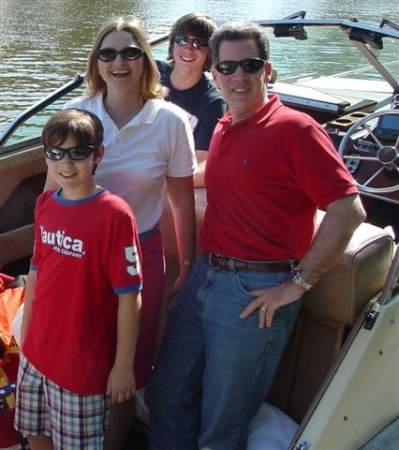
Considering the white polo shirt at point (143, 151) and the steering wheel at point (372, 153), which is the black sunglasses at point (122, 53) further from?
the steering wheel at point (372, 153)

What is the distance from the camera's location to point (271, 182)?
174 centimetres

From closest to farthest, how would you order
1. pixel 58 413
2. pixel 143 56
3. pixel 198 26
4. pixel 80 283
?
pixel 80 283 < pixel 58 413 < pixel 143 56 < pixel 198 26

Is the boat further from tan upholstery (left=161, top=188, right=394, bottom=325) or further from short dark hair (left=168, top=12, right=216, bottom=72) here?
short dark hair (left=168, top=12, right=216, bottom=72)

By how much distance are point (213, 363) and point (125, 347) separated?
302 mm

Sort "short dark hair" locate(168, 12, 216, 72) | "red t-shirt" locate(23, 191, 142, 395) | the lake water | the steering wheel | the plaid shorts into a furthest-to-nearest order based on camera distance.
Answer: the lake water
the steering wheel
"short dark hair" locate(168, 12, 216, 72)
the plaid shorts
"red t-shirt" locate(23, 191, 142, 395)

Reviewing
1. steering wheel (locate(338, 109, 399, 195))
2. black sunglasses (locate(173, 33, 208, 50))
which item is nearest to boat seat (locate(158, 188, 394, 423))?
black sunglasses (locate(173, 33, 208, 50))

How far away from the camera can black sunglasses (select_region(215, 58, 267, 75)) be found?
1.83 metres

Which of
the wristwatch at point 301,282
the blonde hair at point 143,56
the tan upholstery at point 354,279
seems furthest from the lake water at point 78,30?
the wristwatch at point 301,282

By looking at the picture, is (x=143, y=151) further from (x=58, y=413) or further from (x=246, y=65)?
(x=58, y=413)

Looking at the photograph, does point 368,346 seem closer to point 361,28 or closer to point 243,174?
point 243,174

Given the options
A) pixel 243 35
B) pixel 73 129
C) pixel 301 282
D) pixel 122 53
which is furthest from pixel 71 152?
pixel 301 282

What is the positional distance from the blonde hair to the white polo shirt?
51mm

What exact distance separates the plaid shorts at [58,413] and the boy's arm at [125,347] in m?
0.08

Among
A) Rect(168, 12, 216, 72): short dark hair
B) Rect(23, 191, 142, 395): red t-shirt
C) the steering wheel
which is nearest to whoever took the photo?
Rect(23, 191, 142, 395): red t-shirt
